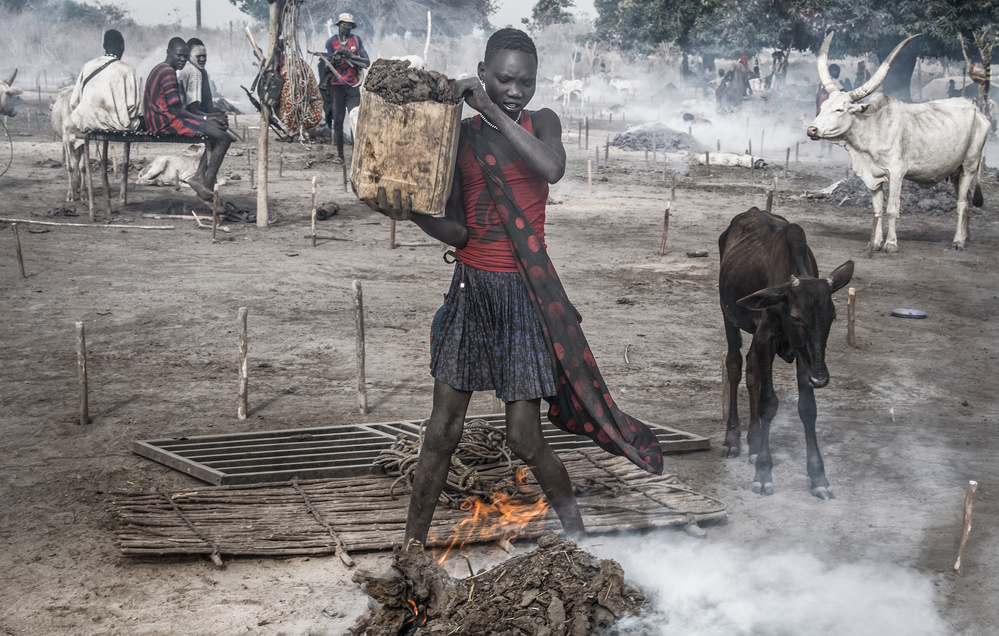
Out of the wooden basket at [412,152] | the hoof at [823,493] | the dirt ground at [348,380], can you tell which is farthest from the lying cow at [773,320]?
the wooden basket at [412,152]

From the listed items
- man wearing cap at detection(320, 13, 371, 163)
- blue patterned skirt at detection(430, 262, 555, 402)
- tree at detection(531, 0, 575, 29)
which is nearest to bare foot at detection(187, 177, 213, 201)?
man wearing cap at detection(320, 13, 371, 163)

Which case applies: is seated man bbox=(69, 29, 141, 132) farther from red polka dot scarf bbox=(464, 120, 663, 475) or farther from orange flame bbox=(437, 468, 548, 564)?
red polka dot scarf bbox=(464, 120, 663, 475)

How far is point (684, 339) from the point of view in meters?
7.76

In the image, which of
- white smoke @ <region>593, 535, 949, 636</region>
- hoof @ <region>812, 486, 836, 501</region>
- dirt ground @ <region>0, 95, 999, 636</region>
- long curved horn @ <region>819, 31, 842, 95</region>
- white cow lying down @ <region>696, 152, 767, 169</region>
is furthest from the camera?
white cow lying down @ <region>696, 152, 767, 169</region>

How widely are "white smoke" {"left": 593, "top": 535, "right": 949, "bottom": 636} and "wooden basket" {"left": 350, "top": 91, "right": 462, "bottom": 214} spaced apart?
168cm

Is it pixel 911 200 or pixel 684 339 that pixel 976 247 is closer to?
pixel 911 200

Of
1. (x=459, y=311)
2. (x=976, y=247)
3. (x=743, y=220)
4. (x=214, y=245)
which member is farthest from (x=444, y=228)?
(x=976, y=247)

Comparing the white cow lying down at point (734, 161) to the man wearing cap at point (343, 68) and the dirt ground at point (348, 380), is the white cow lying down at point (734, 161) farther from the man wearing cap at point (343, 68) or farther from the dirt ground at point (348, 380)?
the man wearing cap at point (343, 68)

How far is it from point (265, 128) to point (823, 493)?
857 cm

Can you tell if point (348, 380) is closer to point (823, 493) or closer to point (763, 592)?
point (823, 493)

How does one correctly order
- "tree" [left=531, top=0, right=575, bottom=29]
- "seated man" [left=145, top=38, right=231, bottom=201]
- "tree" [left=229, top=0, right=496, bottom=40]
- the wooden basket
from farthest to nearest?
"tree" [left=531, top=0, right=575, bottom=29], "tree" [left=229, top=0, right=496, bottom=40], "seated man" [left=145, top=38, right=231, bottom=201], the wooden basket

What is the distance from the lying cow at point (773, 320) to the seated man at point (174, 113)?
329 inches

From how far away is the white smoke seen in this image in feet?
10.8

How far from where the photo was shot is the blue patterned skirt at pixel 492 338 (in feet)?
11.1
